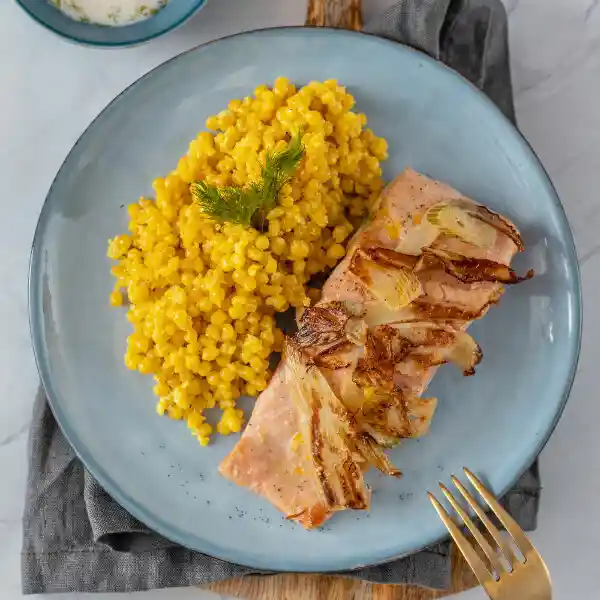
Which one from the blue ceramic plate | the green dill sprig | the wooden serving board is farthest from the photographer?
the wooden serving board

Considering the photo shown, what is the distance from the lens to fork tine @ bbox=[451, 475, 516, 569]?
235 cm

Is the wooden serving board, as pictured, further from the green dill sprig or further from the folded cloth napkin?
the green dill sprig

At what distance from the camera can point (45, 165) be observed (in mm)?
2807

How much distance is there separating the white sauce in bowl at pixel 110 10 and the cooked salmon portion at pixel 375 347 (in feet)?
3.32

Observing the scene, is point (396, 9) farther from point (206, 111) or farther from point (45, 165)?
point (45, 165)

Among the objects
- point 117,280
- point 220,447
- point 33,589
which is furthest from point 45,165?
point 33,589

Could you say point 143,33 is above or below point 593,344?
above

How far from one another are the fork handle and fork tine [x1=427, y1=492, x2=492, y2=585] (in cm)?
159

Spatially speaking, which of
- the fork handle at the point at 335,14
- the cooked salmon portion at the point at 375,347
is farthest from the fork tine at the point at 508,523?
the fork handle at the point at 335,14

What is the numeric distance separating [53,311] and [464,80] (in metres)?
1.49

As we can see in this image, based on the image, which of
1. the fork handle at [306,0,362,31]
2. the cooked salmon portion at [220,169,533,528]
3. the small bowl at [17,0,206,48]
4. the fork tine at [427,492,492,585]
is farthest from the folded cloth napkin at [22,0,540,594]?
the small bowl at [17,0,206,48]

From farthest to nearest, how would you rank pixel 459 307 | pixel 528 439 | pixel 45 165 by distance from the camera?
pixel 45 165
pixel 528 439
pixel 459 307

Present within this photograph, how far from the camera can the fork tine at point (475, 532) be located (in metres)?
2.35

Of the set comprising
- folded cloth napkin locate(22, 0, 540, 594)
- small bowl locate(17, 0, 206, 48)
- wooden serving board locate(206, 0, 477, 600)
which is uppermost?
small bowl locate(17, 0, 206, 48)
